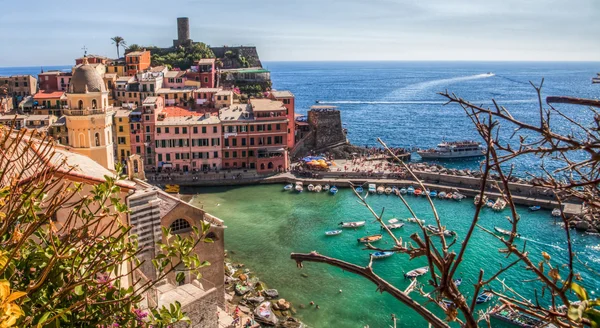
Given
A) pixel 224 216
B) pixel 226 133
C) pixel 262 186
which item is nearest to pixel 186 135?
pixel 226 133

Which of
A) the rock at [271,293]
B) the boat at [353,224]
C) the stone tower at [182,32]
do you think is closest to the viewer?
the rock at [271,293]

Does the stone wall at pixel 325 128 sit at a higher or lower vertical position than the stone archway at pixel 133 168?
lower

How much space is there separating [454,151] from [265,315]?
41.2m

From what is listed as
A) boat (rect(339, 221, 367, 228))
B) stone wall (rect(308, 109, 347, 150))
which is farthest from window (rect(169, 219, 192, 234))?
stone wall (rect(308, 109, 347, 150))

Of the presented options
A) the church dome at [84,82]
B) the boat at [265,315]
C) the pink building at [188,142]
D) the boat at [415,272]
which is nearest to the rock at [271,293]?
the boat at [265,315]

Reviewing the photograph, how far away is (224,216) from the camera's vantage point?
37094 mm

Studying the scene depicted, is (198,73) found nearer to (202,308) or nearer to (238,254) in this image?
(238,254)

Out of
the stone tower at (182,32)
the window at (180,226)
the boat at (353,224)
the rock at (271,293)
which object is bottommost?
the rock at (271,293)

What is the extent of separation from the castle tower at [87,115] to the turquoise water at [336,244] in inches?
435

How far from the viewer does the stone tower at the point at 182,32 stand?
280 ft

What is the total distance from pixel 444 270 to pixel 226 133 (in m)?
46.3

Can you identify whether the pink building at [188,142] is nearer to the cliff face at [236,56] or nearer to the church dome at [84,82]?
the church dome at [84,82]

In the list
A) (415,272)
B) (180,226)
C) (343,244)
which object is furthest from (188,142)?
(180,226)

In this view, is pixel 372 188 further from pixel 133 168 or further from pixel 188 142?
pixel 133 168
